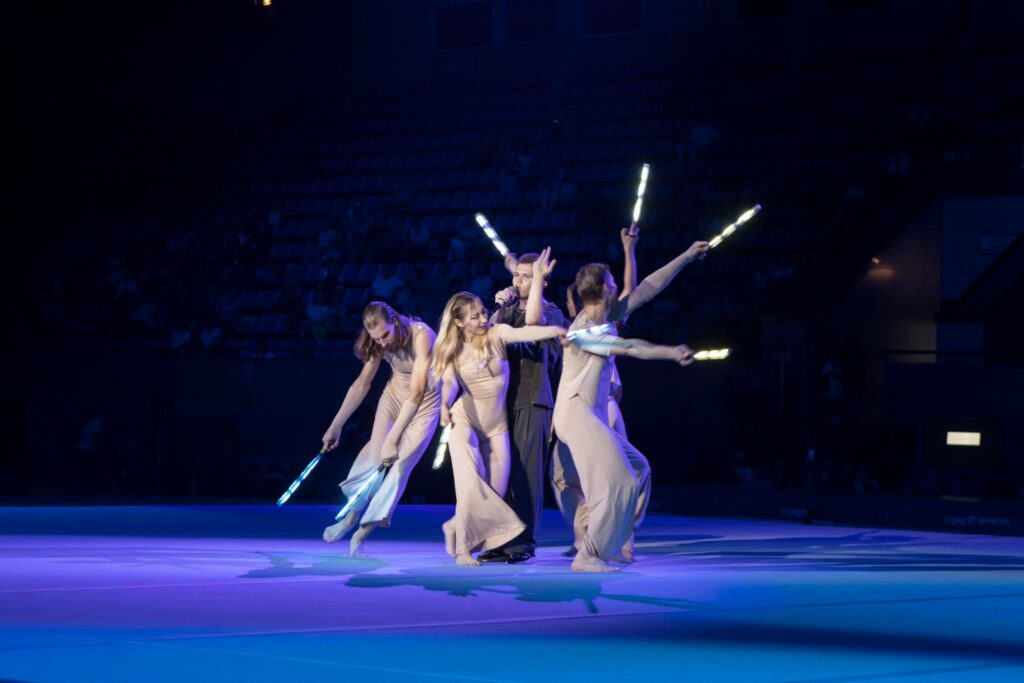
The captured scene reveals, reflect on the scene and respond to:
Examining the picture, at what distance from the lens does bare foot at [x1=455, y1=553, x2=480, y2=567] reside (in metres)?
9.92

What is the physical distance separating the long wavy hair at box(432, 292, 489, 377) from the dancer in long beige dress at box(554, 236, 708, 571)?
0.70m

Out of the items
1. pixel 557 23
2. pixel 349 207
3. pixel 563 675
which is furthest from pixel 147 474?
pixel 563 675

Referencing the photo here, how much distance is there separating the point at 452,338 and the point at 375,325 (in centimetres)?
78

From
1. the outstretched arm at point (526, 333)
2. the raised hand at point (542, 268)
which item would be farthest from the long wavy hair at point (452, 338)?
the raised hand at point (542, 268)

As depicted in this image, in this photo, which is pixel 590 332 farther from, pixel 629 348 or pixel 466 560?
pixel 466 560

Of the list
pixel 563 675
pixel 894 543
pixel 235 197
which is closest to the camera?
pixel 563 675

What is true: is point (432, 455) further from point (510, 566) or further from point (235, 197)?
point (235, 197)

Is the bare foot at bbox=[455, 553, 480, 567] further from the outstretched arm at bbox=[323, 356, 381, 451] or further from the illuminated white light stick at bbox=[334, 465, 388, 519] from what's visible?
the outstretched arm at bbox=[323, 356, 381, 451]

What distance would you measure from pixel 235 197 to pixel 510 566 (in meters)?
18.0

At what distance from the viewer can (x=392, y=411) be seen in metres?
11.2

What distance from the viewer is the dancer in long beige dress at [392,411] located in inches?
416

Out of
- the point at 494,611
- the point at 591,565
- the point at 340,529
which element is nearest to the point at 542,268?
the point at 591,565

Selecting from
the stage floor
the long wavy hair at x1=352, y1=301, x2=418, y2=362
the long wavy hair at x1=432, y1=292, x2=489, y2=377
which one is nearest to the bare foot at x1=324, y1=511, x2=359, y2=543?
the stage floor

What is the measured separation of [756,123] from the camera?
2341cm
